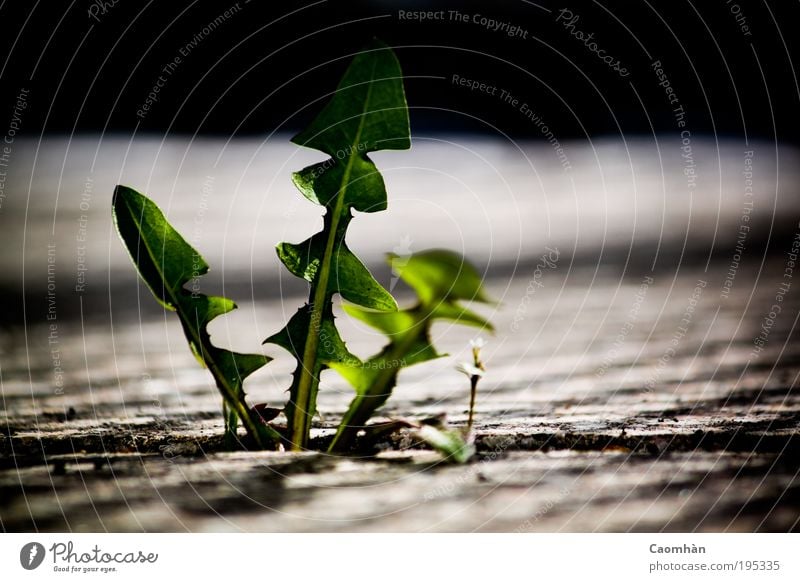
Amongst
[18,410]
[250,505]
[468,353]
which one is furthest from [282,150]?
[250,505]

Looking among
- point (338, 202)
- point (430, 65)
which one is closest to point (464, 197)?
point (430, 65)

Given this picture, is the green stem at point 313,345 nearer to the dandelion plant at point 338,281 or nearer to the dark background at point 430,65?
the dandelion plant at point 338,281

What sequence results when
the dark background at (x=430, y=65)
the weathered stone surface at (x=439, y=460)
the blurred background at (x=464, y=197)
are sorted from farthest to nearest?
the dark background at (x=430, y=65), the blurred background at (x=464, y=197), the weathered stone surface at (x=439, y=460)

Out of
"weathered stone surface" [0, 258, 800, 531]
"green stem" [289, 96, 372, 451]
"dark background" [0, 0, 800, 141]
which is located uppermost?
"dark background" [0, 0, 800, 141]

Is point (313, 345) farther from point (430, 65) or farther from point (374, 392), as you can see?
point (430, 65)

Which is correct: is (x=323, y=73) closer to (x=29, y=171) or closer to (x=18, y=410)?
(x=29, y=171)

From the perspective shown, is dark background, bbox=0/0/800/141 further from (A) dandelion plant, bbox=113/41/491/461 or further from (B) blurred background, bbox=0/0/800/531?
(A) dandelion plant, bbox=113/41/491/461

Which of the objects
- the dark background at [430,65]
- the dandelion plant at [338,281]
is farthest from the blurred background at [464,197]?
the dandelion plant at [338,281]

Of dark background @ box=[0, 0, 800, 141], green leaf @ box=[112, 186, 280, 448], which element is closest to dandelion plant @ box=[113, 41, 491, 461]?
green leaf @ box=[112, 186, 280, 448]
